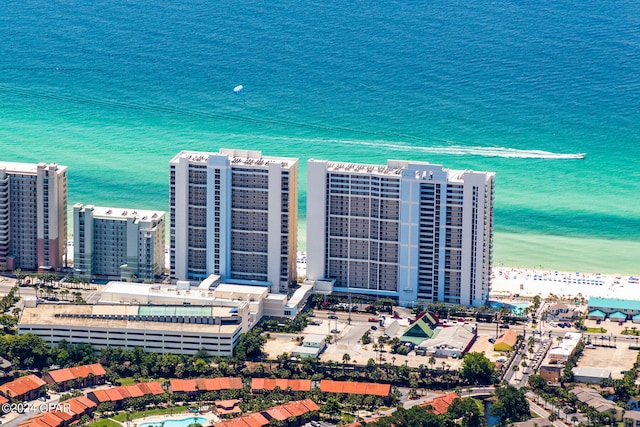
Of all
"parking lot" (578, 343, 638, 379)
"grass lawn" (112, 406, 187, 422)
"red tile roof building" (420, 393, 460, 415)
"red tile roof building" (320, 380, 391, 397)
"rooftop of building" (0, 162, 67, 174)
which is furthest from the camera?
"rooftop of building" (0, 162, 67, 174)

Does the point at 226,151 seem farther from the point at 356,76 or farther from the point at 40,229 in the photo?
the point at 356,76

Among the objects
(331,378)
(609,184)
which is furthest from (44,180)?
(609,184)

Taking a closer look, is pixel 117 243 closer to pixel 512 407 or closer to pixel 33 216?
pixel 33 216

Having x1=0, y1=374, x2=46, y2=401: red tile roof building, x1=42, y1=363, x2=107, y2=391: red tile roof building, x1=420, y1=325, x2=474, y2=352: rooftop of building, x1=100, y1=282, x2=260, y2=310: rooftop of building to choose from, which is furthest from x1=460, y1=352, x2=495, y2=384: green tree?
x1=0, y1=374, x2=46, y2=401: red tile roof building

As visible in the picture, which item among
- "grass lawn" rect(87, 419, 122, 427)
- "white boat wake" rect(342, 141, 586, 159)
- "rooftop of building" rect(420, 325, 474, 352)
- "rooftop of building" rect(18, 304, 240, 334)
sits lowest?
"grass lawn" rect(87, 419, 122, 427)

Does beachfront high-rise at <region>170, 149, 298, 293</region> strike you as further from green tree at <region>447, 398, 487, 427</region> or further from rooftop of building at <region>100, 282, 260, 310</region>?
green tree at <region>447, 398, 487, 427</region>

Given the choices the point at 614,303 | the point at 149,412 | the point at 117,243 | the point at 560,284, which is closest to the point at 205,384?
the point at 149,412
